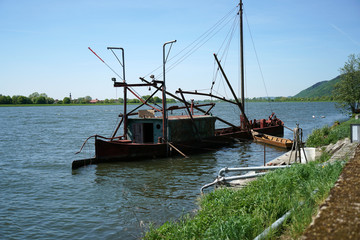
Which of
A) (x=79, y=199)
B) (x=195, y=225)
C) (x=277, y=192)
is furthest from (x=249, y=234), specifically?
(x=79, y=199)

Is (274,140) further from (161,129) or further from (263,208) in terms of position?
(263,208)

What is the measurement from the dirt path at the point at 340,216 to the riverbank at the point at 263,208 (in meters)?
0.64

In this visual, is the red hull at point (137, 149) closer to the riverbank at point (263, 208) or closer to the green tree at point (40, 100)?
the riverbank at point (263, 208)

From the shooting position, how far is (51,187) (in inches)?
544

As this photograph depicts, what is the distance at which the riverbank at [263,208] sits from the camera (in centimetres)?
545

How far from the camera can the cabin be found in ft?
66.3

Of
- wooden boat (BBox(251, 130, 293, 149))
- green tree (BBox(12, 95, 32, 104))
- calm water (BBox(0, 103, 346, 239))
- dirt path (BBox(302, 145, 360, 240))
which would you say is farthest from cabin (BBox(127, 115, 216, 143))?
green tree (BBox(12, 95, 32, 104))

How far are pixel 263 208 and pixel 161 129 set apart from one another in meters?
14.2

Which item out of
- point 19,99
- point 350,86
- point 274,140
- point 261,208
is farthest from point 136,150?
point 19,99

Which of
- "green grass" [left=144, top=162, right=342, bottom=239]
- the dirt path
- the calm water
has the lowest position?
the calm water

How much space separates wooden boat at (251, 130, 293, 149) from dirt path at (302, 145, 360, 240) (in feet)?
61.6

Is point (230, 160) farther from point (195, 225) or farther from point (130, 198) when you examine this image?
point (195, 225)

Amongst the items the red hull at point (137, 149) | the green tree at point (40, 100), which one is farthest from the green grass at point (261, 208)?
the green tree at point (40, 100)

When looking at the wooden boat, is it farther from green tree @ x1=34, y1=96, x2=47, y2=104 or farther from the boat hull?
green tree @ x1=34, y1=96, x2=47, y2=104
